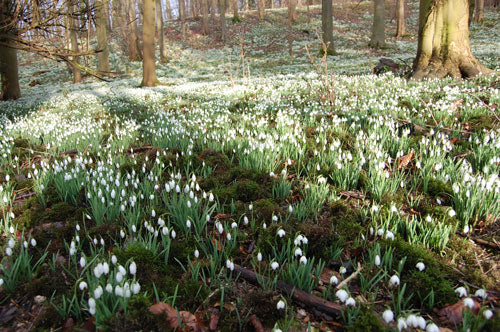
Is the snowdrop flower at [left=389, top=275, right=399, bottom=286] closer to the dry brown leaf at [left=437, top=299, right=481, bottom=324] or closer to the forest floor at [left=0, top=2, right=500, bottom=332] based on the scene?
the forest floor at [left=0, top=2, right=500, bottom=332]

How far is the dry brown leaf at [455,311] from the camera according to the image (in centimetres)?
147

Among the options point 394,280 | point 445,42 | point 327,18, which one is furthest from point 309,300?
point 327,18

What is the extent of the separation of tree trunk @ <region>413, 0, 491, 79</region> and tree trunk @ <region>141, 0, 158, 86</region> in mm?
11654

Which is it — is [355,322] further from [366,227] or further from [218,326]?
[366,227]

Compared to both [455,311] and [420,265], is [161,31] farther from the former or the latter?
[455,311]

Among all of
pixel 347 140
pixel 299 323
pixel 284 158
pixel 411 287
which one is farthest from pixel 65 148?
pixel 411 287

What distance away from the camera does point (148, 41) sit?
589 inches

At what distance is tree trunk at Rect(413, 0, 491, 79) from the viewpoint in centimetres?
827

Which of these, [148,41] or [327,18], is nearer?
[148,41]

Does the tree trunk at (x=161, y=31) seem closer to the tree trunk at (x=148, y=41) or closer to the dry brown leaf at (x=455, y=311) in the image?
the tree trunk at (x=148, y=41)

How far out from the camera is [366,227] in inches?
89.4

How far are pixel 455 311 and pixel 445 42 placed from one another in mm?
9242

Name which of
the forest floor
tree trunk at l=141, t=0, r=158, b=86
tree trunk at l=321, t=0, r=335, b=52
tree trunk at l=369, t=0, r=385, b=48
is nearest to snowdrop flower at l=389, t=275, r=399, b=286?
the forest floor

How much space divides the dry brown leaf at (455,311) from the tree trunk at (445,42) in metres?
8.88
